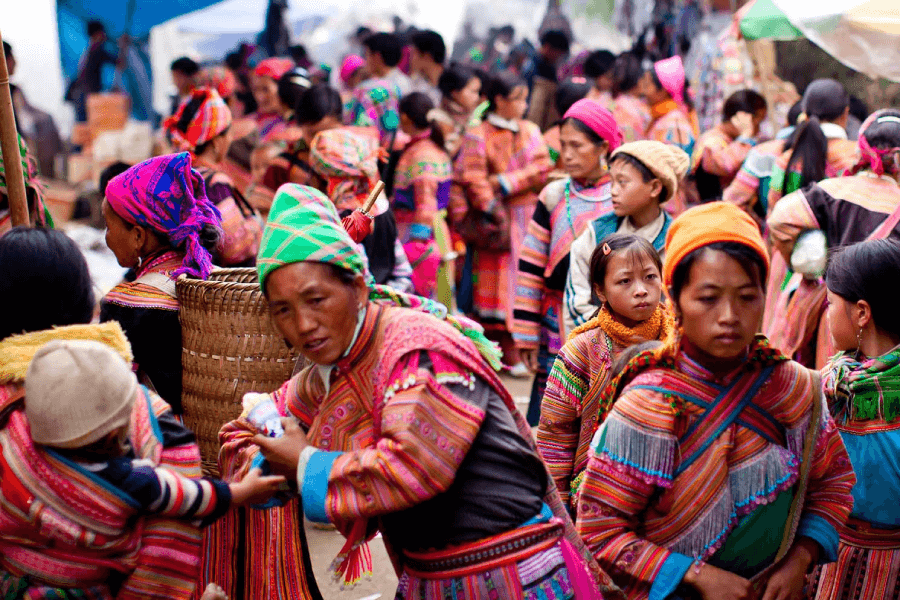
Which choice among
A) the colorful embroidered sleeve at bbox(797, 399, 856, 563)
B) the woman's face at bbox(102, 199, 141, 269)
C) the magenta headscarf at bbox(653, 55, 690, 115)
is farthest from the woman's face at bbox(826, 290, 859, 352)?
the magenta headscarf at bbox(653, 55, 690, 115)

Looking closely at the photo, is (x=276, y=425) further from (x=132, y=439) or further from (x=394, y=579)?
(x=394, y=579)

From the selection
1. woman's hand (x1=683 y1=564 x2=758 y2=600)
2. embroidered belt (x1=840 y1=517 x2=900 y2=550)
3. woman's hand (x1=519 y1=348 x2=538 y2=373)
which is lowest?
woman's hand (x1=519 y1=348 x2=538 y2=373)

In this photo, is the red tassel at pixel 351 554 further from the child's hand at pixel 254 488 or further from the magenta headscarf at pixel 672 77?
the magenta headscarf at pixel 672 77

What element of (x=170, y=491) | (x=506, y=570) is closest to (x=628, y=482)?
(x=506, y=570)

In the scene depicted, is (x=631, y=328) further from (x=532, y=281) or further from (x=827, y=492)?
(x=532, y=281)

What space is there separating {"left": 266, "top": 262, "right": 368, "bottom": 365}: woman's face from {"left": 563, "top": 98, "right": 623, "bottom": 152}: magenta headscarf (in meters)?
3.08

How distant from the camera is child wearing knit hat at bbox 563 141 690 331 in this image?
4.34m

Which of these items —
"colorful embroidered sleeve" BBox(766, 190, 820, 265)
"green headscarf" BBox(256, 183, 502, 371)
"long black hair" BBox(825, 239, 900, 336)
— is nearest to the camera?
"green headscarf" BBox(256, 183, 502, 371)

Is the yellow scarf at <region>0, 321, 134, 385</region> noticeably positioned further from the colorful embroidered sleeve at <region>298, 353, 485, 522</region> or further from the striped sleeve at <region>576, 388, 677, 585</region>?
the striped sleeve at <region>576, 388, 677, 585</region>

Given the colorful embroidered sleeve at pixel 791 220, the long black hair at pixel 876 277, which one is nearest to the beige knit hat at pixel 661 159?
the colorful embroidered sleeve at pixel 791 220

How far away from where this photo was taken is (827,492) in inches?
90.9

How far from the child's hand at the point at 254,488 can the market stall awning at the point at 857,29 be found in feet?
17.0

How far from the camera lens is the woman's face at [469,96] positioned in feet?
29.8

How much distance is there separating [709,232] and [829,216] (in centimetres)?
277
